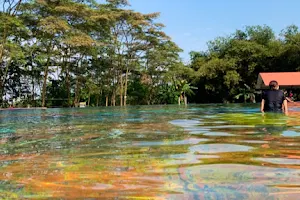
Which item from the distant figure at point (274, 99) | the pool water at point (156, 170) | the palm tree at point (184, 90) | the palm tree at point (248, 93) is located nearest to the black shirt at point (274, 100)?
the distant figure at point (274, 99)

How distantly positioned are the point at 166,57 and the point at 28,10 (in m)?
12.8

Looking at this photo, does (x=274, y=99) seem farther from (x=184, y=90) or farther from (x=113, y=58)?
(x=184, y=90)

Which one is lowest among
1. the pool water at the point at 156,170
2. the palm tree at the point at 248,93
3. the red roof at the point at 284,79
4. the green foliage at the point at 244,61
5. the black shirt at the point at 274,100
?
the pool water at the point at 156,170

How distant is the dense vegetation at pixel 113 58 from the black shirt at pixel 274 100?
592 inches

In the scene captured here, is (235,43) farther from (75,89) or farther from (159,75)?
(75,89)

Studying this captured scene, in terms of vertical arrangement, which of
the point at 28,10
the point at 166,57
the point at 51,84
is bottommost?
the point at 51,84

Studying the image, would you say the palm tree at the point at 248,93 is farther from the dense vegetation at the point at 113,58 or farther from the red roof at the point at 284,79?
the red roof at the point at 284,79

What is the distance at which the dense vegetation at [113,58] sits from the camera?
22328mm

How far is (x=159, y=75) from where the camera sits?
3219 cm

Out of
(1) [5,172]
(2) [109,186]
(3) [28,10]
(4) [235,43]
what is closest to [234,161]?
(2) [109,186]

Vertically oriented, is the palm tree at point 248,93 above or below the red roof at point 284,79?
below

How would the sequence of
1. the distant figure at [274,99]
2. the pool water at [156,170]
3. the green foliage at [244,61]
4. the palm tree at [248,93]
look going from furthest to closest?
the palm tree at [248,93], the green foliage at [244,61], the distant figure at [274,99], the pool water at [156,170]

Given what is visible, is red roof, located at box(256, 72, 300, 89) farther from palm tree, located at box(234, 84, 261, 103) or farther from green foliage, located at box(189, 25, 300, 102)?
palm tree, located at box(234, 84, 261, 103)

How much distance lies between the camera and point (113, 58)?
28469mm
